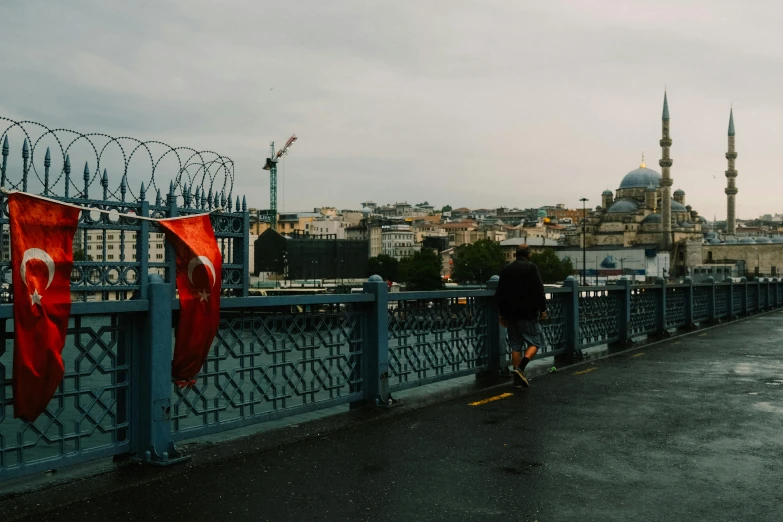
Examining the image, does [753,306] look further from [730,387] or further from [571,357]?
[730,387]

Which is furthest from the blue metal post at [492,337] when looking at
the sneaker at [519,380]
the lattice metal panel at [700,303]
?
the lattice metal panel at [700,303]

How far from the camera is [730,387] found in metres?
9.45

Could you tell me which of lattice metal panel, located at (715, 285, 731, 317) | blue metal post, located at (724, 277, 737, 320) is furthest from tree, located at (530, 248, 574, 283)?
lattice metal panel, located at (715, 285, 731, 317)

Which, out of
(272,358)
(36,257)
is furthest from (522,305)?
(36,257)

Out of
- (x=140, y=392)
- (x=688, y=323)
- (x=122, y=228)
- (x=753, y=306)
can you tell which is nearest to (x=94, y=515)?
(x=140, y=392)

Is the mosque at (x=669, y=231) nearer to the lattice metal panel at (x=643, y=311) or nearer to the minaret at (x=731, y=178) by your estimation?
the minaret at (x=731, y=178)

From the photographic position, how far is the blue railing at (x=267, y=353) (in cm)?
523

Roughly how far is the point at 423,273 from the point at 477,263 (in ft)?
62.4

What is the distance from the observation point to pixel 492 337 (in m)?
10.1

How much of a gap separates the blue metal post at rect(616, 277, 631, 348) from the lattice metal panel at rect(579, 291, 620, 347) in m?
0.06

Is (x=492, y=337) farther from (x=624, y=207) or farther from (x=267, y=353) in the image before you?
(x=624, y=207)

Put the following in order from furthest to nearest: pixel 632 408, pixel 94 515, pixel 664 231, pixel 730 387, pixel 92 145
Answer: pixel 664 231 < pixel 730 387 < pixel 632 408 < pixel 92 145 < pixel 94 515

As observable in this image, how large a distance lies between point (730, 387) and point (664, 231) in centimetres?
15041

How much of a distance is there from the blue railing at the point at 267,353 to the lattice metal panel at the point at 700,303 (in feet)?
22.0
